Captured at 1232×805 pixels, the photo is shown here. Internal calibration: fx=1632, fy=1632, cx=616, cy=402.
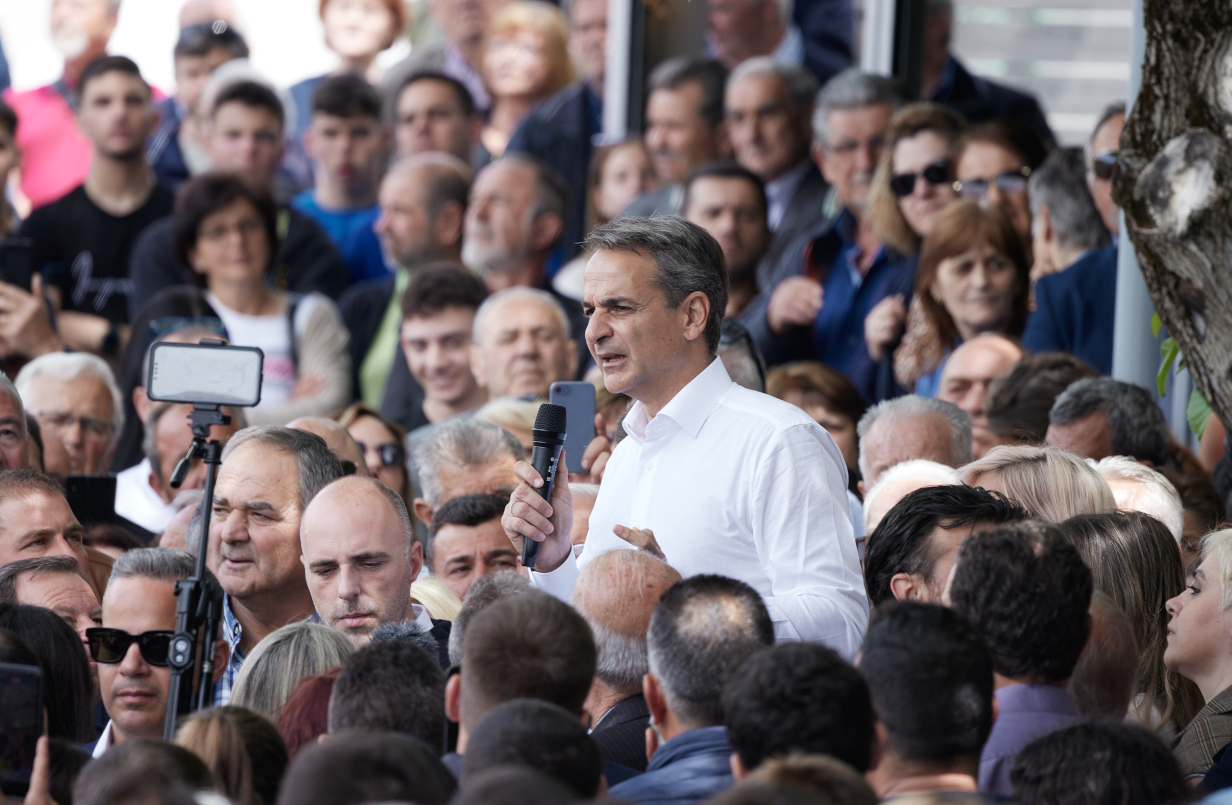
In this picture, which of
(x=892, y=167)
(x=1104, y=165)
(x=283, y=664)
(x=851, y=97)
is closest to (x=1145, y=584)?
(x=283, y=664)

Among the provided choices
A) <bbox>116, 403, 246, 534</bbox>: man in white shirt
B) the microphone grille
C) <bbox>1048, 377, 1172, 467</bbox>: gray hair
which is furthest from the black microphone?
<bbox>116, 403, 246, 534</bbox>: man in white shirt

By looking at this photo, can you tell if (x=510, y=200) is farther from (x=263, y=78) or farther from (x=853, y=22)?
(x=853, y=22)

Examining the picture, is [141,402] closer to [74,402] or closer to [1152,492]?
[74,402]

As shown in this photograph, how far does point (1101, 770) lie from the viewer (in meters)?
2.59

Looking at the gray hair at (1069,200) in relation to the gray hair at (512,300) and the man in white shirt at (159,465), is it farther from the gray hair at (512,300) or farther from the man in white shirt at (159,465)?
the man in white shirt at (159,465)

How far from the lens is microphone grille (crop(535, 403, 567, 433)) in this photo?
11.6 ft

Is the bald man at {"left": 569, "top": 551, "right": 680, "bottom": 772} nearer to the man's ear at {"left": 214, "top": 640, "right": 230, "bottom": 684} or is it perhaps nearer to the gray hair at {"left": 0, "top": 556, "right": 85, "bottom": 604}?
the man's ear at {"left": 214, "top": 640, "right": 230, "bottom": 684}

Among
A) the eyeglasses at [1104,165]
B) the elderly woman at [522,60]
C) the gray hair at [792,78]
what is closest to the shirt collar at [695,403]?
the eyeglasses at [1104,165]

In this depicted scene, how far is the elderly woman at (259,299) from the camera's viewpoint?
7.38m

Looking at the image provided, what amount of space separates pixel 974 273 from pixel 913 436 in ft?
4.38

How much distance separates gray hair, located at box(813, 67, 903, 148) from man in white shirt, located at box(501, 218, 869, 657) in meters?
4.05

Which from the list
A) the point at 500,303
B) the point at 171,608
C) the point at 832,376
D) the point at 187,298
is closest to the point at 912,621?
the point at 171,608

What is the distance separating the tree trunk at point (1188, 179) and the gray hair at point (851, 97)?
3265 mm

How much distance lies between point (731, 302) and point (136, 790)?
5281 mm
